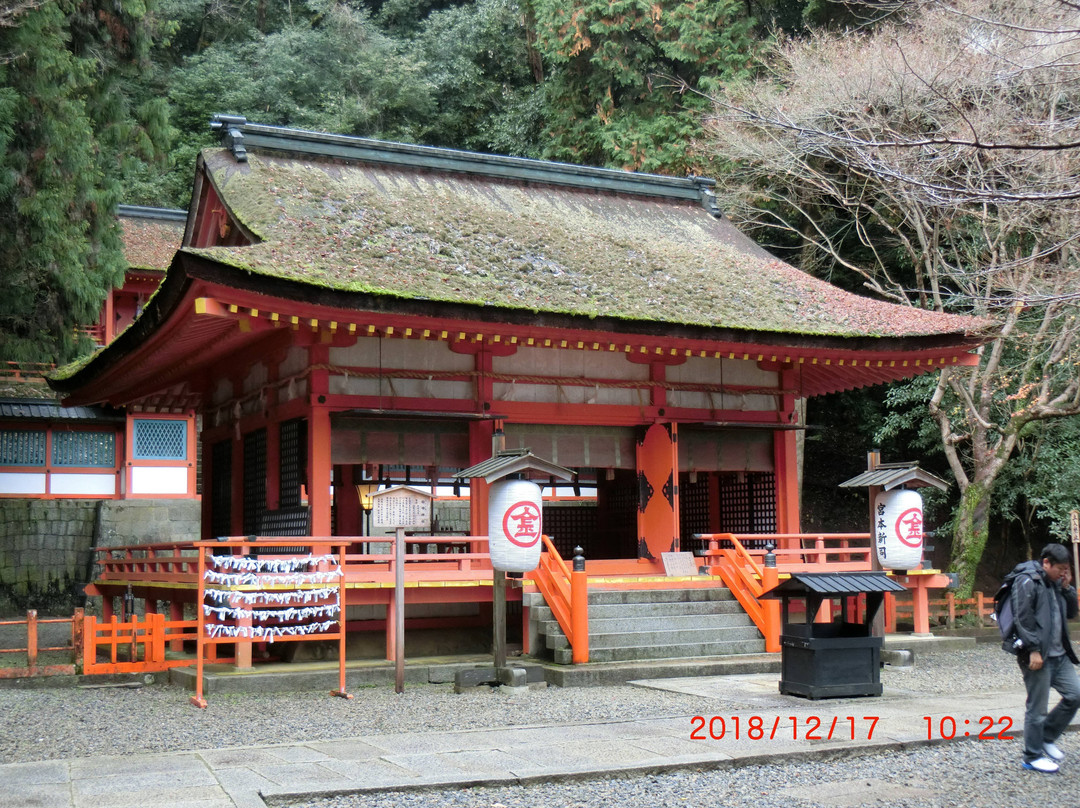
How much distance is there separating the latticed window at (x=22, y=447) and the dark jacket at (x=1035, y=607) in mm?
17366

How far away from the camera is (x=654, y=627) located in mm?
12273

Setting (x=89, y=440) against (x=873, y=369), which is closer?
(x=873, y=369)

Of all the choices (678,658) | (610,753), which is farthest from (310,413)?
(610,753)

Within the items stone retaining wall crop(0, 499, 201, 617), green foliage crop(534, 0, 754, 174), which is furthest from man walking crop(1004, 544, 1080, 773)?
green foliage crop(534, 0, 754, 174)

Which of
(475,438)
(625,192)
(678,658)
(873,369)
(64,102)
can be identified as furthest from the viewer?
(625,192)

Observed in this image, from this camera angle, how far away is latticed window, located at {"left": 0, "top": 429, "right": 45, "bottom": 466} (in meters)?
19.0

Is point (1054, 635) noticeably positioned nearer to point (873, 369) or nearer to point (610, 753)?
point (610, 753)

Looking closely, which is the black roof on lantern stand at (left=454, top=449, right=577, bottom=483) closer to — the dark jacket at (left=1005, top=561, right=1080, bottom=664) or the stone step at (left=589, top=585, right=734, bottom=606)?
the stone step at (left=589, top=585, right=734, bottom=606)

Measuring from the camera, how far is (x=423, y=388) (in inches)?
529

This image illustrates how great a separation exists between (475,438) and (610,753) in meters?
6.79

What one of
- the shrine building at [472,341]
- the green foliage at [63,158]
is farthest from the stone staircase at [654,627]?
the green foliage at [63,158]

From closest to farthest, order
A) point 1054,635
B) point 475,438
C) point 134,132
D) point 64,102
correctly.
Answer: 1. point 1054,635
2. point 475,438
3. point 64,102
4. point 134,132
